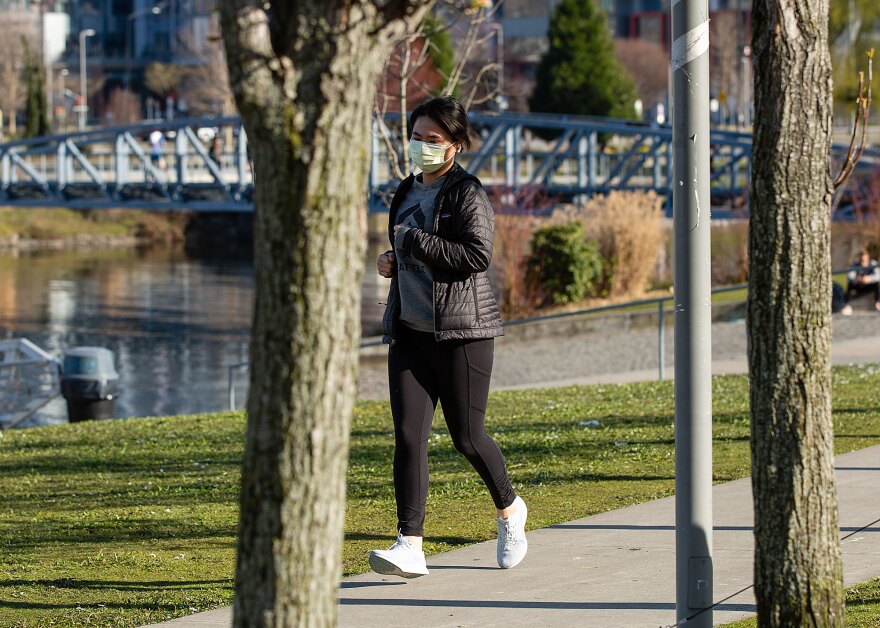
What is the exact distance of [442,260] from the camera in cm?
570

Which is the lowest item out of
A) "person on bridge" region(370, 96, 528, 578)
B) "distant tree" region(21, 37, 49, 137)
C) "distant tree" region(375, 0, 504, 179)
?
"person on bridge" region(370, 96, 528, 578)

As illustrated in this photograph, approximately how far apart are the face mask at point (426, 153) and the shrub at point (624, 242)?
25.0m

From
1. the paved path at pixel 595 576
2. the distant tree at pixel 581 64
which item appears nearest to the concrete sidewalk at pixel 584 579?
the paved path at pixel 595 576

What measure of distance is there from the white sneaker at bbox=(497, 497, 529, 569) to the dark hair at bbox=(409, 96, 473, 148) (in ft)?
5.00

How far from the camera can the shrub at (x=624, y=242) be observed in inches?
1212

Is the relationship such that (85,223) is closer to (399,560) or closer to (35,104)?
(35,104)

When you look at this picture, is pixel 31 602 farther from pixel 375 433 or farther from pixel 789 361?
pixel 375 433

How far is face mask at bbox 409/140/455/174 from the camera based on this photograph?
228 inches

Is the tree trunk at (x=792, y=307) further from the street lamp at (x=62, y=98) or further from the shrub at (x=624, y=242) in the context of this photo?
the street lamp at (x=62, y=98)

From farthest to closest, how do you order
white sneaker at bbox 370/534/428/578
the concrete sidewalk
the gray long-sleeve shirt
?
the gray long-sleeve shirt, white sneaker at bbox 370/534/428/578, the concrete sidewalk

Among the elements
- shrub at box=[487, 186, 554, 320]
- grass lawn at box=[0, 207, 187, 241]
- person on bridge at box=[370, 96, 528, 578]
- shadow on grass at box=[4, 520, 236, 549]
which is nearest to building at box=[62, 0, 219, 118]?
grass lawn at box=[0, 207, 187, 241]

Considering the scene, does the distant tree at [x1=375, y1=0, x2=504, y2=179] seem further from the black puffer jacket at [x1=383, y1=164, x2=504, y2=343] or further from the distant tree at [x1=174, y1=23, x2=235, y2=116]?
the distant tree at [x1=174, y1=23, x2=235, y2=116]

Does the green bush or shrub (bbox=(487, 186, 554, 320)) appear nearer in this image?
the green bush

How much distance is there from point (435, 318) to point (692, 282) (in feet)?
4.79
